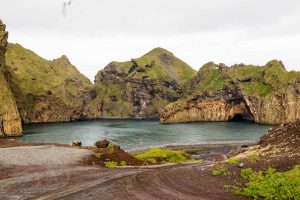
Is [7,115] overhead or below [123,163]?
overhead

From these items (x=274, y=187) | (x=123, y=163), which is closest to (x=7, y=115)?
(x=123, y=163)

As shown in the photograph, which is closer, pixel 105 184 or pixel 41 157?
pixel 105 184

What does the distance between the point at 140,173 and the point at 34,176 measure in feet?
28.1

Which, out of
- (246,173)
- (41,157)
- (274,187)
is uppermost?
(246,173)

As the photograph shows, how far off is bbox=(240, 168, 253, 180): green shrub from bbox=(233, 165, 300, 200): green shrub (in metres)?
1.09

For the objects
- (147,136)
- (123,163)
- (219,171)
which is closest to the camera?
(219,171)

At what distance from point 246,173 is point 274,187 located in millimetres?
4003

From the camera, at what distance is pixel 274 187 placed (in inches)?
853

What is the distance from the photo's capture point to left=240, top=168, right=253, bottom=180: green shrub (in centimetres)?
2502

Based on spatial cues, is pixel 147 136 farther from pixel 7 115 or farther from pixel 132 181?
pixel 132 181

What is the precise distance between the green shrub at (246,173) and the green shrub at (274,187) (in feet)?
3.58

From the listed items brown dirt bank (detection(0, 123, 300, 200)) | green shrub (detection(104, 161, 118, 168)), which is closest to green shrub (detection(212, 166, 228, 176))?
brown dirt bank (detection(0, 123, 300, 200))

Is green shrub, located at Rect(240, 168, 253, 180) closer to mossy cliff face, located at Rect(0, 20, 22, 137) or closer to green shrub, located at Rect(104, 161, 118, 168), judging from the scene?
green shrub, located at Rect(104, 161, 118, 168)

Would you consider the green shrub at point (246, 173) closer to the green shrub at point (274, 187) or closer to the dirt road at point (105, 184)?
the green shrub at point (274, 187)
